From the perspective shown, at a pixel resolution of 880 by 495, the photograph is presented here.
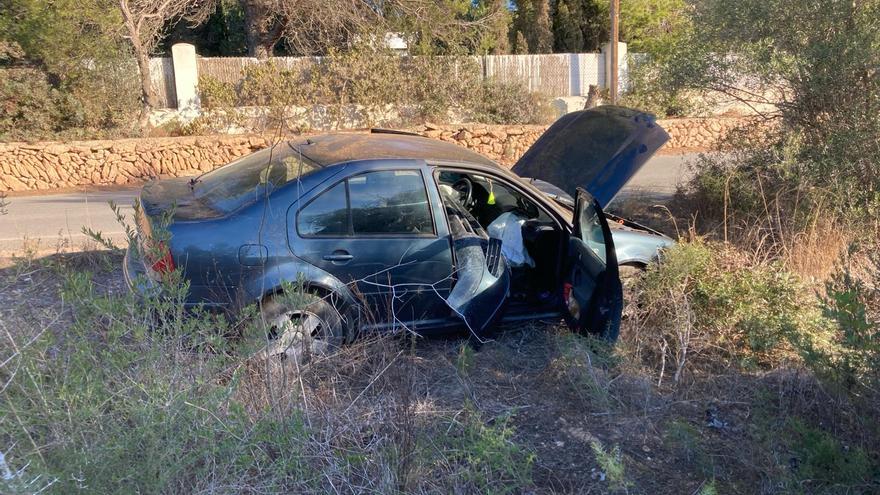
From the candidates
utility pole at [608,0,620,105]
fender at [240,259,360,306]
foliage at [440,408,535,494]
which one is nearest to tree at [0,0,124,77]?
utility pole at [608,0,620,105]

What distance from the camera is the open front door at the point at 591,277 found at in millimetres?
4676

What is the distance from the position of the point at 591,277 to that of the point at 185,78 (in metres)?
15.8

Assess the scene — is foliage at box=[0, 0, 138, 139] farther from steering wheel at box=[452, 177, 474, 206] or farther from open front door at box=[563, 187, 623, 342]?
open front door at box=[563, 187, 623, 342]

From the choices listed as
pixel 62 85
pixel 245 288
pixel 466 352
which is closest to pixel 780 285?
pixel 466 352

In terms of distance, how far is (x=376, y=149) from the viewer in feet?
17.3

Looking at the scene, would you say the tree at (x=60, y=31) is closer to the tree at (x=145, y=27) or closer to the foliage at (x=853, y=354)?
the tree at (x=145, y=27)

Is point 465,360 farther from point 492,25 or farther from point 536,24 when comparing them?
point 536,24

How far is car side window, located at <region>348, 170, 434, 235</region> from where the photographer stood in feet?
16.1

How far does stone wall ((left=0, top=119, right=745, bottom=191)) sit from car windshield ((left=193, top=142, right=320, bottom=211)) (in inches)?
390

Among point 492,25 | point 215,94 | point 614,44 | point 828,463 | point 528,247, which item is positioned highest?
point 492,25

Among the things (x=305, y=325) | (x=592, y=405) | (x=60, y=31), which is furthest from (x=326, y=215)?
(x=60, y=31)

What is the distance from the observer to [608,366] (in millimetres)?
4719

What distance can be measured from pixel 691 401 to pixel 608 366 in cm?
53

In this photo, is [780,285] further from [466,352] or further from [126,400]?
[126,400]
